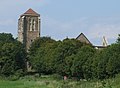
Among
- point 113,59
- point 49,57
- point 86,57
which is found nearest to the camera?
point 113,59

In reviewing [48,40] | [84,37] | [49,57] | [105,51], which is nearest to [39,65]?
[49,57]

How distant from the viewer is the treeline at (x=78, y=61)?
5281 cm

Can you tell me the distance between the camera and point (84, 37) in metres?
110

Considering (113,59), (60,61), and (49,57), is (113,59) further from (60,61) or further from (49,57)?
(49,57)

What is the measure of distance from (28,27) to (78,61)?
4866cm

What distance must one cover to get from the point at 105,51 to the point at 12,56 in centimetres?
2932

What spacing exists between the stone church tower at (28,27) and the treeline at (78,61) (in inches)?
746

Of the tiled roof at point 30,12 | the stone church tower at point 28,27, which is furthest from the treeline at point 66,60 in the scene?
the tiled roof at point 30,12

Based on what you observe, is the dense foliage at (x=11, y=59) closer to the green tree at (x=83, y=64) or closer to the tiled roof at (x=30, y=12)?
the green tree at (x=83, y=64)

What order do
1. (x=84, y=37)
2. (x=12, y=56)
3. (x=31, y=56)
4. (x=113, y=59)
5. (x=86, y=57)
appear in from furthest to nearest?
(x=84, y=37), (x=31, y=56), (x=12, y=56), (x=86, y=57), (x=113, y=59)

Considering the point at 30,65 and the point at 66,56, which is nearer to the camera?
the point at 66,56

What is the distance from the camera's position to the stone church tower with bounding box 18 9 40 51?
4159 inches

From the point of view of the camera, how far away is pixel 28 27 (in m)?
108

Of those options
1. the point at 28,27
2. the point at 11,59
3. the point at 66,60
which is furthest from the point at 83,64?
the point at 28,27
